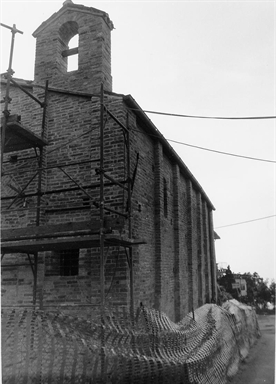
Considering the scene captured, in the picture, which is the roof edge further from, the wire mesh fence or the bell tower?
the wire mesh fence

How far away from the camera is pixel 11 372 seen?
12.8 ft

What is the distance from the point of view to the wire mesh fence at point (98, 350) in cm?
403

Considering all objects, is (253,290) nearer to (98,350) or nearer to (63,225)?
(63,225)

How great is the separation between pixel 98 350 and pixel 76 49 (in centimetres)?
770

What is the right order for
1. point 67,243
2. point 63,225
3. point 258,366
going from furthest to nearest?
1. point 258,366
2. point 67,243
3. point 63,225

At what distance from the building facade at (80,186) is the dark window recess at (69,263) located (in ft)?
0.07

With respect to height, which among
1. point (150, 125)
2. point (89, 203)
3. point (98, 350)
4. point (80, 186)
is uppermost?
point (150, 125)

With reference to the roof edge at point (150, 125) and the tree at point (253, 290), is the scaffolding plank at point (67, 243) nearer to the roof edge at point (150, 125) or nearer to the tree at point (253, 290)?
the roof edge at point (150, 125)

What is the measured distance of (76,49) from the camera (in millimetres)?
9305

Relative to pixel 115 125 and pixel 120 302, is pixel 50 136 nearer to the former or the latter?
pixel 115 125

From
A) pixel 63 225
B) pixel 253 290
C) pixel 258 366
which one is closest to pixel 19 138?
pixel 63 225

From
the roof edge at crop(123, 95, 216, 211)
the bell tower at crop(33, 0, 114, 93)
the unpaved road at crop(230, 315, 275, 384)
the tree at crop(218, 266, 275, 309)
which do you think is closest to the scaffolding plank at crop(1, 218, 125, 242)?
the roof edge at crop(123, 95, 216, 211)

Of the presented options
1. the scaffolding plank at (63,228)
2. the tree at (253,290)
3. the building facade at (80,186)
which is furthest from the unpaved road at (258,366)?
the tree at (253,290)

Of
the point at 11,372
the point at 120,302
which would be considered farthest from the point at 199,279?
the point at 11,372
